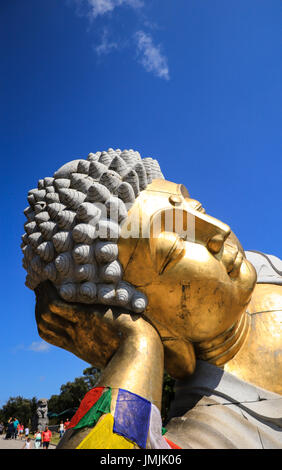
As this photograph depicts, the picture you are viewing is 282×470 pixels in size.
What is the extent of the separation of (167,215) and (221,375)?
120 centimetres

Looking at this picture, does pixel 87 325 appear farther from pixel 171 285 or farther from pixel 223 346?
pixel 223 346

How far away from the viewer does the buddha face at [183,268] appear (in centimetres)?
230

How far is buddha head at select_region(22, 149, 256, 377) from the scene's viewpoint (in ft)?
7.48

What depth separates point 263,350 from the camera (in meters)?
2.68

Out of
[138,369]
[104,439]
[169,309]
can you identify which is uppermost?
[169,309]

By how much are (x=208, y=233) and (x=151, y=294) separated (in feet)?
1.88

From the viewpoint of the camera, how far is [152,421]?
191 cm

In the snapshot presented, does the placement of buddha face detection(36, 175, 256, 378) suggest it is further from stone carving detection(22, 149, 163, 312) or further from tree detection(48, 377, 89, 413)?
tree detection(48, 377, 89, 413)

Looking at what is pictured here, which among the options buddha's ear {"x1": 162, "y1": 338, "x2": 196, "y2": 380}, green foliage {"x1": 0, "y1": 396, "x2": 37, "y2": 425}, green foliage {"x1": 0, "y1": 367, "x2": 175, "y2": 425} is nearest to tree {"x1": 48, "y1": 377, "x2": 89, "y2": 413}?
green foliage {"x1": 0, "y1": 367, "x2": 175, "y2": 425}

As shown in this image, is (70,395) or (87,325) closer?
(87,325)

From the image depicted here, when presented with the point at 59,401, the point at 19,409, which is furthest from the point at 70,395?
the point at 19,409
